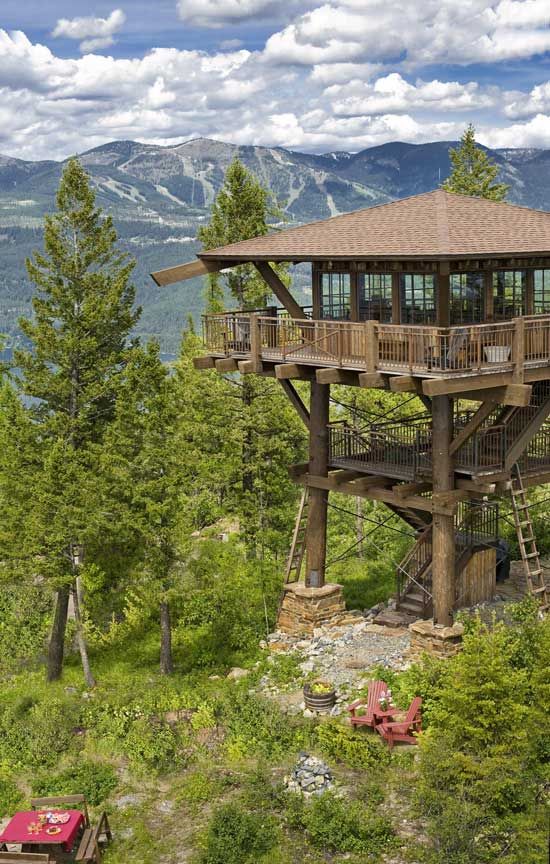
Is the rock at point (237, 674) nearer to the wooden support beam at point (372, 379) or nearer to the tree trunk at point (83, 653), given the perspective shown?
the tree trunk at point (83, 653)

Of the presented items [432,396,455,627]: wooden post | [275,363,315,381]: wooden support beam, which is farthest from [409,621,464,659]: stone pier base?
[275,363,315,381]: wooden support beam

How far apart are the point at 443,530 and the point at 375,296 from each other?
19.5ft

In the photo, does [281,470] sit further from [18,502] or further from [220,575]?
[18,502]

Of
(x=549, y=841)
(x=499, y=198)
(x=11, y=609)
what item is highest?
(x=499, y=198)

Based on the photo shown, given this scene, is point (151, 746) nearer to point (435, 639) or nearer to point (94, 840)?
point (94, 840)

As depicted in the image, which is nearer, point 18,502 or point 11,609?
point 18,502

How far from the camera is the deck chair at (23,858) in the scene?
16.0m

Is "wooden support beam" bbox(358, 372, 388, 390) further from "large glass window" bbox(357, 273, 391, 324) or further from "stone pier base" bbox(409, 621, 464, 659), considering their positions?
"stone pier base" bbox(409, 621, 464, 659)

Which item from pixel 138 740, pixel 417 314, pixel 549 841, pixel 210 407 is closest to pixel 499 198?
pixel 210 407

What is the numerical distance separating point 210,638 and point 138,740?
6.32m

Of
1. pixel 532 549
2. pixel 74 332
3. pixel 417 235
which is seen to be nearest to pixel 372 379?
pixel 417 235

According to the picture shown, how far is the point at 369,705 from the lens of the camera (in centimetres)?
2083

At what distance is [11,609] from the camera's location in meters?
33.8

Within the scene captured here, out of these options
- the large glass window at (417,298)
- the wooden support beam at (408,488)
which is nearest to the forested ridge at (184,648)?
the wooden support beam at (408,488)
